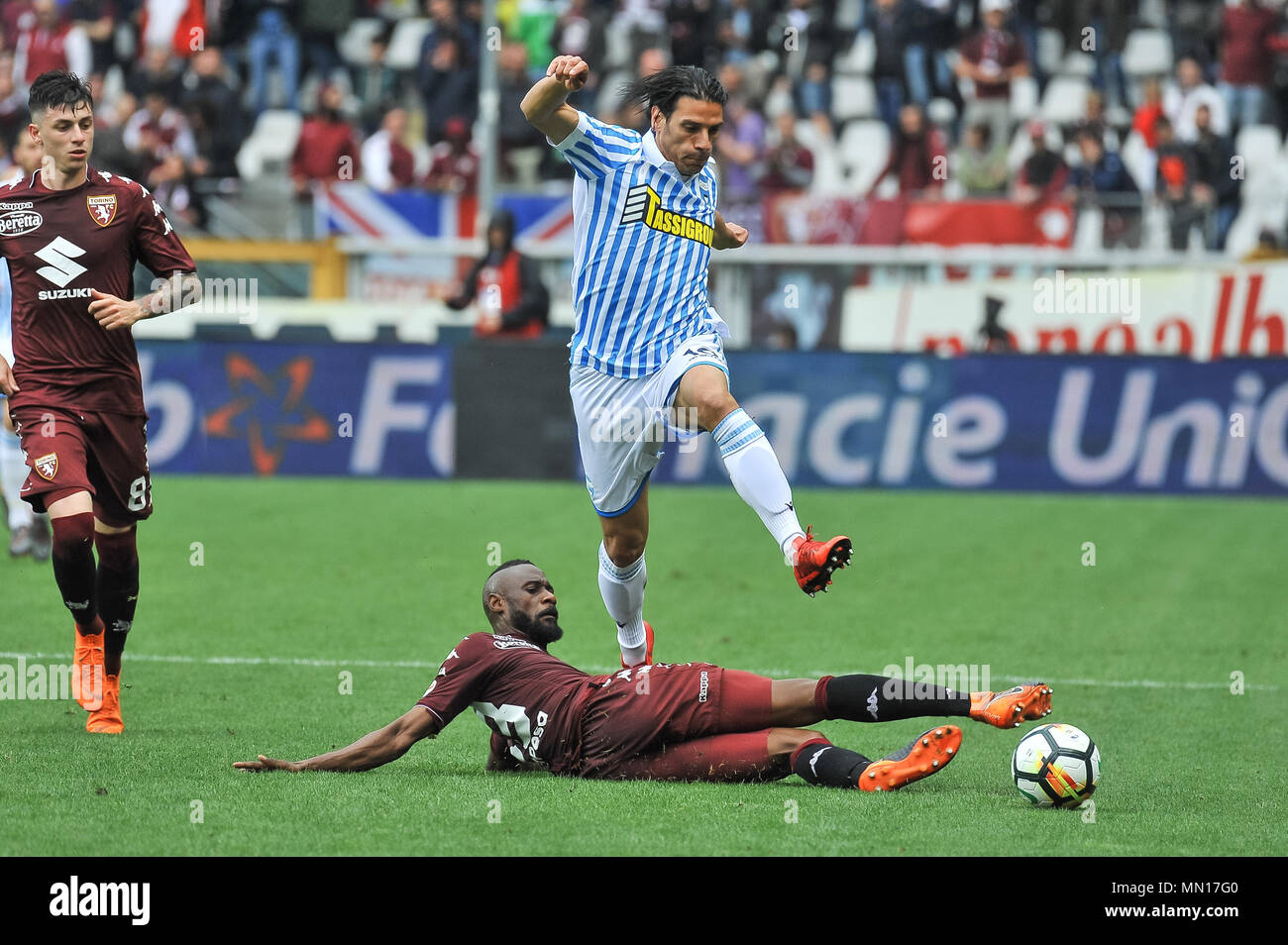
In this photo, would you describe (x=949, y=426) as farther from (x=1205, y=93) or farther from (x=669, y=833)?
(x=669, y=833)

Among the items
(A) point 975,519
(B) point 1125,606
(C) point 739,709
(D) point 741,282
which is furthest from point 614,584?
(D) point 741,282

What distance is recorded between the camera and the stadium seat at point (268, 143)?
24016 mm

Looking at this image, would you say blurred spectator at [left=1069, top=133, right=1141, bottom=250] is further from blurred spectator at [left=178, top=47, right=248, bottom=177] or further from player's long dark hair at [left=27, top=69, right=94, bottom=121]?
player's long dark hair at [left=27, top=69, right=94, bottom=121]

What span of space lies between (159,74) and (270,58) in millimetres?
1609

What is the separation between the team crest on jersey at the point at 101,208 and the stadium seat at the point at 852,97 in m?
16.7

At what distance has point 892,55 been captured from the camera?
76.0 ft

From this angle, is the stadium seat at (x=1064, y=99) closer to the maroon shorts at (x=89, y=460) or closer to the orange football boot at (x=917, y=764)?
the maroon shorts at (x=89, y=460)

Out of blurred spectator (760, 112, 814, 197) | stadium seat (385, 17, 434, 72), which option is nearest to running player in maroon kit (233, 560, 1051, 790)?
blurred spectator (760, 112, 814, 197)

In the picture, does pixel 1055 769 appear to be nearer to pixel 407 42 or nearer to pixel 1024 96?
pixel 1024 96

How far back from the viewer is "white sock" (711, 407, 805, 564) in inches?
272

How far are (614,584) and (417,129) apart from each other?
1711 centimetres

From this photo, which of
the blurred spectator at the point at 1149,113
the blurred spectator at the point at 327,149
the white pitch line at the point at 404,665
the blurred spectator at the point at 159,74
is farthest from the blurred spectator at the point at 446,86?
the white pitch line at the point at 404,665

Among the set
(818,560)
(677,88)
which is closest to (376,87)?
(677,88)

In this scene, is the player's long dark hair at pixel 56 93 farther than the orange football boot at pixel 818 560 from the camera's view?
Yes
